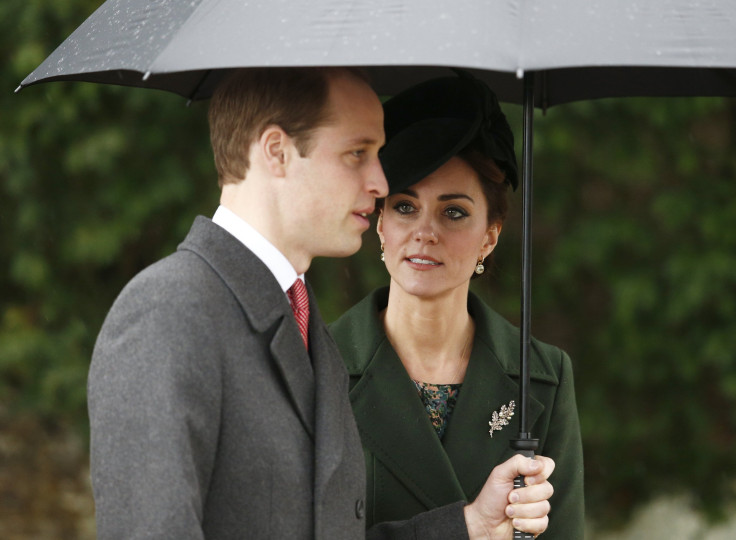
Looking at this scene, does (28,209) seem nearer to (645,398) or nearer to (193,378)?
(645,398)

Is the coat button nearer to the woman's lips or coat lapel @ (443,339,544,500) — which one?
coat lapel @ (443,339,544,500)

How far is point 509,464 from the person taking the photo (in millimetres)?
2145

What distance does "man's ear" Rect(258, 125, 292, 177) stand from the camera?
1806 mm

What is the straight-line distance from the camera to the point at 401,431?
244cm

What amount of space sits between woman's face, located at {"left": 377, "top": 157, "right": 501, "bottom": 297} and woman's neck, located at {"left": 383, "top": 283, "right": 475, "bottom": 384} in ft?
0.29

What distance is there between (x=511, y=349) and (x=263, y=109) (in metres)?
1.08

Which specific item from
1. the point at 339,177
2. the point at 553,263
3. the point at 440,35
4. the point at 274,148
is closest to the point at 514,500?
the point at 339,177

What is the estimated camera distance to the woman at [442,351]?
241cm

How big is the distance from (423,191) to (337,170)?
23.5 inches

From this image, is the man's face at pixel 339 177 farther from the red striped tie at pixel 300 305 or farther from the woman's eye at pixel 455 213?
the woman's eye at pixel 455 213

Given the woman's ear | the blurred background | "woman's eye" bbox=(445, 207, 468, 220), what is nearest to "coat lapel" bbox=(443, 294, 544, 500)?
the woman's ear

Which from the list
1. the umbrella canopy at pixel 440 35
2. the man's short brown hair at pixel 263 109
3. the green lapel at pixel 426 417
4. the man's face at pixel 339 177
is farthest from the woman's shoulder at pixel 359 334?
the umbrella canopy at pixel 440 35

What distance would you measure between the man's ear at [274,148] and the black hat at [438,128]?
0.60m

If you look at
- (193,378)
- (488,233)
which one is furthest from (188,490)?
(488,233)
